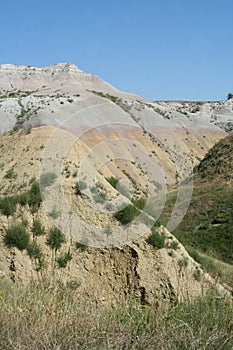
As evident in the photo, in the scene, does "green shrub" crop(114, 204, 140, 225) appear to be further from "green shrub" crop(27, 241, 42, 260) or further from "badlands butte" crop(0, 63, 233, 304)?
"green shrub" crop(27, 241, 42, 260)

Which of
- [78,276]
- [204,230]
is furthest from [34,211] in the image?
[204,230]

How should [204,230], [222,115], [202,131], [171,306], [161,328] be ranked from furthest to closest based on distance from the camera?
1. [222,115]
2. [202,131]
3. [204,230]
4. [171,306]
5. [161,328]

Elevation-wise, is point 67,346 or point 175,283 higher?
point 67,346

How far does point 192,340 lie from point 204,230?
83.5ft

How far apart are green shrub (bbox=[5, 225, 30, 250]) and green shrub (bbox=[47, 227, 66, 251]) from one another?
659mm

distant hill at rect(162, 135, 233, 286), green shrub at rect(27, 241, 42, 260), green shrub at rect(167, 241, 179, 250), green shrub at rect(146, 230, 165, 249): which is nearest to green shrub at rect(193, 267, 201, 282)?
green shrub at rect(167, 241, 179, 250)

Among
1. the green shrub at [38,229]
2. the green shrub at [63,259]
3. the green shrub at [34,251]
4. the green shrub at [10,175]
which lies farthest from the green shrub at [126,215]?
the green shrub at [10,175]

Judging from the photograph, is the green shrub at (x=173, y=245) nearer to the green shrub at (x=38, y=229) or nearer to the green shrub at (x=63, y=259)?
the green shrub at (x=63, y=259)

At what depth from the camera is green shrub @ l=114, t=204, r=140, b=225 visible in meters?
15.2

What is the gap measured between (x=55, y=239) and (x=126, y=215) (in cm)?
232

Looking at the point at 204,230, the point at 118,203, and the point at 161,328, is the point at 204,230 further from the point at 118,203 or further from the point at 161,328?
the point at 161,328

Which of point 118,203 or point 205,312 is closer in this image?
point 205,312

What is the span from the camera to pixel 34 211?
14992 millimetres

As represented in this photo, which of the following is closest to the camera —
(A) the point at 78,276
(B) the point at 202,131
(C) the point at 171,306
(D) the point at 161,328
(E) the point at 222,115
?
(D) the point at 161,328
